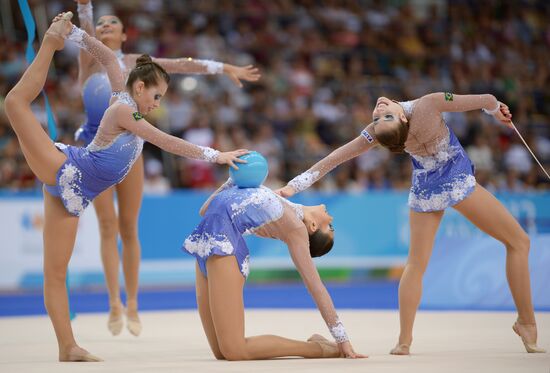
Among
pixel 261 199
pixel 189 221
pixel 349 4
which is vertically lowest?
pixel 189 221

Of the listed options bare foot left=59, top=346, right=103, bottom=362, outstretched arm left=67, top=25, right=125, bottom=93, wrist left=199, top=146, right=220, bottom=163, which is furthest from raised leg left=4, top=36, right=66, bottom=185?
bare foot left=59, top=346, right=103, bottom=362

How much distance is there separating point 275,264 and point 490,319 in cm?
392

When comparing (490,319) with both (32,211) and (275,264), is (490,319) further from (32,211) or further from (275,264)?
(32,211)

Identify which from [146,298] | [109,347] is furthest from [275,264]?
[109,347]

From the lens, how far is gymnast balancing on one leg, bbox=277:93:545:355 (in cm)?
429

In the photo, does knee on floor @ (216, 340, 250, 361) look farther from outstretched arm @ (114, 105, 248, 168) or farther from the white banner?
the white banner

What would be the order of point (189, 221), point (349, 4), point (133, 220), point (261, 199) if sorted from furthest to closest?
point (349, 4)
point (189, 221)
point (133, 220)
point (261, 199)

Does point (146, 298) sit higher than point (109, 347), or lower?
lower

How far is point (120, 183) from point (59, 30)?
1463 mm

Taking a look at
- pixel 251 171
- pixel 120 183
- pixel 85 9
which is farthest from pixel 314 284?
pixel 85 9

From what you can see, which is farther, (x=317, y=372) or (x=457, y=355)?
(x=457, y=355)

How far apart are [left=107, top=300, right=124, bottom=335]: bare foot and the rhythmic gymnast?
148cm

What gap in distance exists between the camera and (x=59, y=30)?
427cm

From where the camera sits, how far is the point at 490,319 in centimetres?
588
